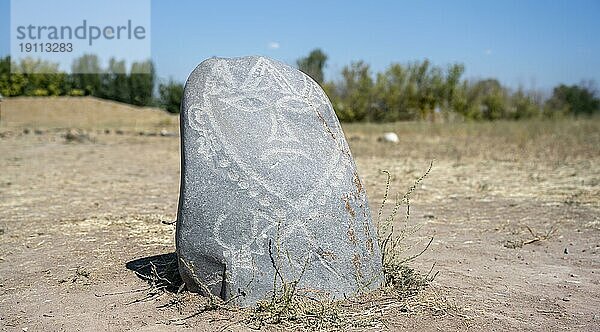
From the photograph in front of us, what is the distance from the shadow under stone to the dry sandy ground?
1.2 inches

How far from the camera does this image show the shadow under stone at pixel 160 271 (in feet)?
15.2

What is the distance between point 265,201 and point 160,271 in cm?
141

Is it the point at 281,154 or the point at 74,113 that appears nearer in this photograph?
the point at 281,154

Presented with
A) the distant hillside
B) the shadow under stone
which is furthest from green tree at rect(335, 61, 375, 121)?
the shadow under stone

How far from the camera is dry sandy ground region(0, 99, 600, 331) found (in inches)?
162

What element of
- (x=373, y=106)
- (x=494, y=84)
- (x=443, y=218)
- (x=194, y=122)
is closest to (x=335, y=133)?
(x=194, y=122)

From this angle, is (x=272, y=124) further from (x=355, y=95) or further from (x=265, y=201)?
(x=355, y=95)

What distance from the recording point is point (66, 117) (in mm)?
34375

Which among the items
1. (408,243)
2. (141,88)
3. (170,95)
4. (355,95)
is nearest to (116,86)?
(141,88)

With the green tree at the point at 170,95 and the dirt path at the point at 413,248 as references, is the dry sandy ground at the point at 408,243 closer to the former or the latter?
the dirt path at the point at 413,248

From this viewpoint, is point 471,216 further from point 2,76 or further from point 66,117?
point 2,76

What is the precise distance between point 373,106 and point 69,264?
30689 millimetres

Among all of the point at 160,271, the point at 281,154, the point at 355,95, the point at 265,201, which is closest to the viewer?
the point at 265,201

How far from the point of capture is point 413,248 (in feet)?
19.8
